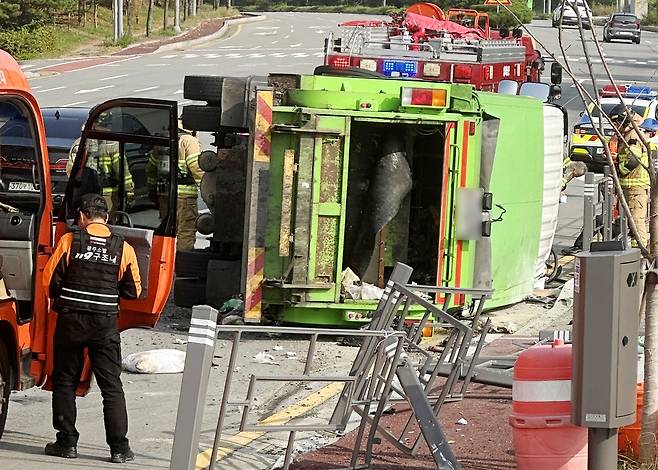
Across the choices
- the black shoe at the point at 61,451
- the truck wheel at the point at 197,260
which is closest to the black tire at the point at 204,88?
the truck wheel at the point at 197,260

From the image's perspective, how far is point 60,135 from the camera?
18.1 metres

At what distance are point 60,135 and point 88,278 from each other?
11.0 metres

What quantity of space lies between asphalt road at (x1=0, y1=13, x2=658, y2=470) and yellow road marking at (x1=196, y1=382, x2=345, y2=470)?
12 centimetres

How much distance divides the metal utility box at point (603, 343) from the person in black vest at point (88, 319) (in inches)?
111

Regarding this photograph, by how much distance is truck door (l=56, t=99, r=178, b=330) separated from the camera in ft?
27.1

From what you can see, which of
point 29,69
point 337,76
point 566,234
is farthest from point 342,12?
point 337,76

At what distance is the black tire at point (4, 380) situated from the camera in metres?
7.59

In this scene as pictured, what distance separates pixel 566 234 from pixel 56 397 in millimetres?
11245

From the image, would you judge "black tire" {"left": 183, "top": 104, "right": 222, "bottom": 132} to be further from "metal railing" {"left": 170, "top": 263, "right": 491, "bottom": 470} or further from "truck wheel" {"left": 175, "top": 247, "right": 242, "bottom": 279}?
"metal railing" {"left": 170, "top": 263, "right": 491, "bottom": 470}

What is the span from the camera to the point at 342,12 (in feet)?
302

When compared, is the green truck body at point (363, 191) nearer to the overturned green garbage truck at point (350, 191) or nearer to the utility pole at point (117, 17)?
the overturned green garbage truck at point (350, 191)

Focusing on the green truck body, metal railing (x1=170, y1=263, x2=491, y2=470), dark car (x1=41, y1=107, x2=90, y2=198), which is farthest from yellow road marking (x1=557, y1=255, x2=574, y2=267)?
metal railing (x1=170, y1=263, x2=491, y2=470)

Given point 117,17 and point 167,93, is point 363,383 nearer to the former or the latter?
point 167,93

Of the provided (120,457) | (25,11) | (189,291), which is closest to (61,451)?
(120,457)
